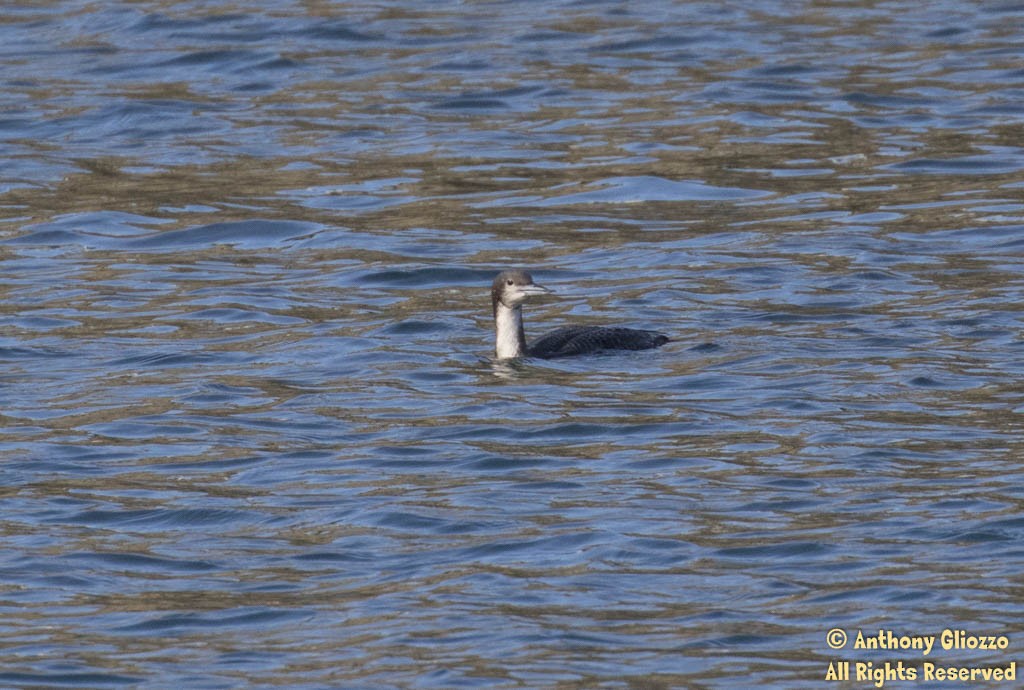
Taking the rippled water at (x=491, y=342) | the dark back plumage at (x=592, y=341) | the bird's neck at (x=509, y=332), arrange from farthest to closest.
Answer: the bird's neck at (x=509, y=332) < the dark back plumage at (x=592, y=341) < the rippled water at (x=491, y=342)

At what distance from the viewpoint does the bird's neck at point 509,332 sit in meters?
13.0

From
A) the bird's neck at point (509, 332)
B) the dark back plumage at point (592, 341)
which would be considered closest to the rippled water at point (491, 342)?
the dark back plumage at point (592, 341)

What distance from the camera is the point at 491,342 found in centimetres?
1373

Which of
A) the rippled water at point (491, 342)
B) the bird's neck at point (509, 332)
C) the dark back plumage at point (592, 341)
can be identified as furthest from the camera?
the bird's neck at point (509, 332)

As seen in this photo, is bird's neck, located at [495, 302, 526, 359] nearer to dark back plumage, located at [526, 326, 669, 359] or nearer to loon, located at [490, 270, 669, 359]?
loon, located at [490, 270, 669, 359]

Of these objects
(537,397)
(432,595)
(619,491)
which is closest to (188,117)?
(537,397)

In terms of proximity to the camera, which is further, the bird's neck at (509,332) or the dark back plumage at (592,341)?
the bird's neck at (509,332)

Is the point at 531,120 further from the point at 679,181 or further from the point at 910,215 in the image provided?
the point at 910,215

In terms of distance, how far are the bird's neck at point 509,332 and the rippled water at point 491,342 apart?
7.8 inches

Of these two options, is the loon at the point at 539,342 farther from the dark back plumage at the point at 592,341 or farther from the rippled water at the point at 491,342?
the rippled water at the point at 491,342

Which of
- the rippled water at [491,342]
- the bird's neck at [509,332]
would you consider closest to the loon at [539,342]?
the bird's neck at [509,332]

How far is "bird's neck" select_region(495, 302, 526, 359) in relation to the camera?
1295cm

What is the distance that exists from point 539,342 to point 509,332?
0.90ft

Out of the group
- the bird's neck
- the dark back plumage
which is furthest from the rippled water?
the bird's neck
